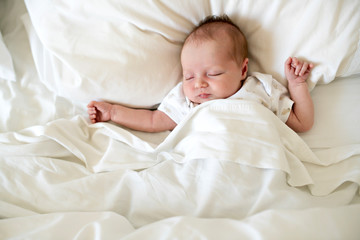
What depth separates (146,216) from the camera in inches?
32.5

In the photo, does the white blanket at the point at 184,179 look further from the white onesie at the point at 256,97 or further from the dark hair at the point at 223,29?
the dark hair at the point at 223,29

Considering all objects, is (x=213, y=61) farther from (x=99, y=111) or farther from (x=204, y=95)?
(x=99, y=111)

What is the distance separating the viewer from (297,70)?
97 cm

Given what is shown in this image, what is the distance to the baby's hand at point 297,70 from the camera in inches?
38.0

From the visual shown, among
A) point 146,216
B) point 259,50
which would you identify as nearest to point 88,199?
point 146,216

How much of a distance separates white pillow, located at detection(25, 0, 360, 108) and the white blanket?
0.21 m

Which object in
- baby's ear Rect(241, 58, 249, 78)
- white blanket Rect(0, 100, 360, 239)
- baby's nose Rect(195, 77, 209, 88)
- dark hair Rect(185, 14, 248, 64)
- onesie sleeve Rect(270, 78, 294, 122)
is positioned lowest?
white blanket Rect(0, 100, 360, 239)

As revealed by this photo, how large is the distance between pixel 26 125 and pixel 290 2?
103 centimetres

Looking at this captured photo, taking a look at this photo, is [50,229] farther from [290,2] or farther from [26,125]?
[290,2]

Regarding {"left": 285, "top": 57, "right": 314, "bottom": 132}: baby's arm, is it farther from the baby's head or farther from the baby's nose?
the baby's nose

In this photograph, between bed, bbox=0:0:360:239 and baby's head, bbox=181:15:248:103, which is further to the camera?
baby's head, bbox=181:15:248:103

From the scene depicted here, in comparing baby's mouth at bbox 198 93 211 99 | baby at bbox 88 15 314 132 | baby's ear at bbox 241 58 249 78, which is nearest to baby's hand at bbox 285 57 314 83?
baby at bbox 88 15 314 132

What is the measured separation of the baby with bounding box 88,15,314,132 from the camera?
3.20ft

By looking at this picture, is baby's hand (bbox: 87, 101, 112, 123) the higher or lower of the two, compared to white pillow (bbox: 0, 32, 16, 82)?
lower
